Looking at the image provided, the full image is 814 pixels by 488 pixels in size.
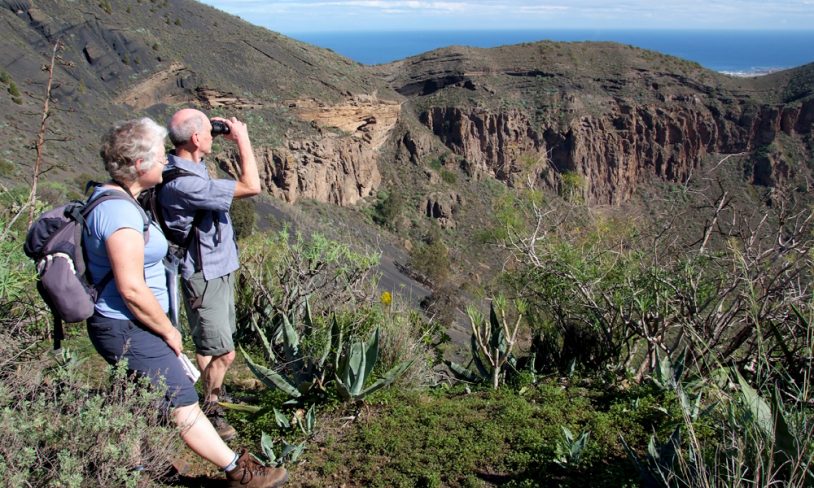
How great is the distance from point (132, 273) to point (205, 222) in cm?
78

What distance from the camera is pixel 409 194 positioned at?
38.8m

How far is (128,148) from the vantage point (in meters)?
2.48

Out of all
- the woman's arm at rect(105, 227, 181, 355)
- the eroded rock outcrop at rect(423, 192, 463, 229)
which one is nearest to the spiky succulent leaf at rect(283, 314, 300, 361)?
the woman's arm at rect(105, 227, 181, 355)

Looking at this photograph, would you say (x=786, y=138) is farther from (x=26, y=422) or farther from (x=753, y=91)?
(x=26, y=422)

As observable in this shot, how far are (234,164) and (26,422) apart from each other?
26.8 m

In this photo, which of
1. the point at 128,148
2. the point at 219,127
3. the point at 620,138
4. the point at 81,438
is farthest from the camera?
the point at 620,138

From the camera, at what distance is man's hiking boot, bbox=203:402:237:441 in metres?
3.26

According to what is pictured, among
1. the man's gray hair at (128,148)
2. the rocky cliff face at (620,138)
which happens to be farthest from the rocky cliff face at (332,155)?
the man's gray hair at (128,148)

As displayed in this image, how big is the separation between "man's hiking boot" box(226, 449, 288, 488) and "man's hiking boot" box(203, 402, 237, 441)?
523 millimetres

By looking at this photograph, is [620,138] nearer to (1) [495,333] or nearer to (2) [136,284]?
(1) [495,333]

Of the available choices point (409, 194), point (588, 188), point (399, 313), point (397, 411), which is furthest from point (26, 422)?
point (588, 188)

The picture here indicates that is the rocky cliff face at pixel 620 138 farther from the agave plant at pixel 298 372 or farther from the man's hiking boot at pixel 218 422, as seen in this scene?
the man's hiking boot at pixel 218 422

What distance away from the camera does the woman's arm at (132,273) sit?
2.33 meters

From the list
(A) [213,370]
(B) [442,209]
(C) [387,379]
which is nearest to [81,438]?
(A) [213,370]
